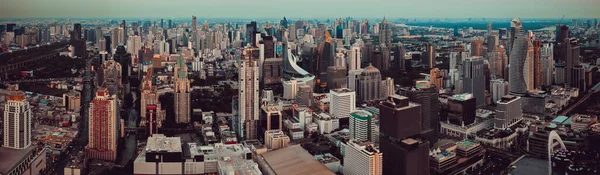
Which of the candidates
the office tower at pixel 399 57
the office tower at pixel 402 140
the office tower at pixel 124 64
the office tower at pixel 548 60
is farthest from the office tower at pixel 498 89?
the office tower at pixel 124 64

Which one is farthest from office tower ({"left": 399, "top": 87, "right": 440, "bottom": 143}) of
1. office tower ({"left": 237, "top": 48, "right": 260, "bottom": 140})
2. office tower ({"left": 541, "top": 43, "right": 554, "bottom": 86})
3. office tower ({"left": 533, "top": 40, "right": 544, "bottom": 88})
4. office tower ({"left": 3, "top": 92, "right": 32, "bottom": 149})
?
office tower ({"left": 3, "top": 92, "right": 32, "bottom": 149})

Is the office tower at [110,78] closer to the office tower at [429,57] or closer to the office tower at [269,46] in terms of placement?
the office tower at [269,46]

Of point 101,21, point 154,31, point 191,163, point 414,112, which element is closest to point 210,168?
point 191,163

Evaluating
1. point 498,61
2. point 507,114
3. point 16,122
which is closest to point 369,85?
point 498,61

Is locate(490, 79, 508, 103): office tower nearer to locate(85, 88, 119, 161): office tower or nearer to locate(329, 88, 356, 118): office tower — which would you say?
locate(329, 88, 356, 118): office tower

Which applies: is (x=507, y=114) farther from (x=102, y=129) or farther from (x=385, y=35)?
(x=385, y=35)

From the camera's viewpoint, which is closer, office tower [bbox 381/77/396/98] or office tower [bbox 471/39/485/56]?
office tower [bbox 381/77/396/98]

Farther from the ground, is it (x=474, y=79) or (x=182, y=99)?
(x=474, y=79)
